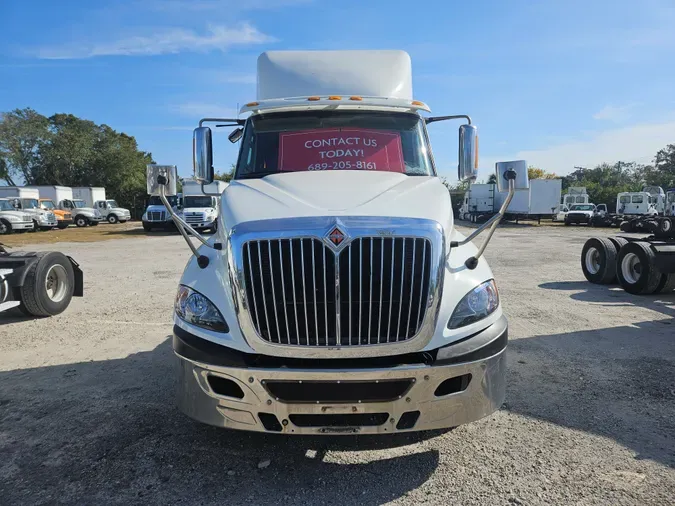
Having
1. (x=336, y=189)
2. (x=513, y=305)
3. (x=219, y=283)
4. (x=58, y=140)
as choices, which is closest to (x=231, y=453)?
(x=219, y=283)

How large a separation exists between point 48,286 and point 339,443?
6062 mm

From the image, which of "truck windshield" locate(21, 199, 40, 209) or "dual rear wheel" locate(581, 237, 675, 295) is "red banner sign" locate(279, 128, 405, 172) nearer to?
"dual rear wheel" locate(581, 237, 675, 295)

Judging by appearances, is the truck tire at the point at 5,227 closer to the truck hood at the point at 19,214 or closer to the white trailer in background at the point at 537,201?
the truck hood at the point at 19,214

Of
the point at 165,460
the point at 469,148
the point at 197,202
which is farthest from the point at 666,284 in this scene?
the point at 197,202

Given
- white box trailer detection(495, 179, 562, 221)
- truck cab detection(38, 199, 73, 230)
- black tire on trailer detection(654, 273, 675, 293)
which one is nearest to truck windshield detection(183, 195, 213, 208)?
truck cab detection(38, 199, 73, 230)

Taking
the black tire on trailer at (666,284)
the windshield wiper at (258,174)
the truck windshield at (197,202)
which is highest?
the truck windshield at (197,202)

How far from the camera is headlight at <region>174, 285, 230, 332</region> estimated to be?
2.93m

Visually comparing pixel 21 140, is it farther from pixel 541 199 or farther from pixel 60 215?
pixel 541 199

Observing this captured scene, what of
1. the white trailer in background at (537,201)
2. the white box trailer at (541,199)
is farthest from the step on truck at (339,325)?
the white box trailer at (541,199)

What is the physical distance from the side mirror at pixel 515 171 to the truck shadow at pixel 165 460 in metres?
2.02

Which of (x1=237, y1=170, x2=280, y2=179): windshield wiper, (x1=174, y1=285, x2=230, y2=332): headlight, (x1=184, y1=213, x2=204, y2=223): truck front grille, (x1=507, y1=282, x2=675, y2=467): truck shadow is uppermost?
(x1=237, y1=170, x2=280, y2=179): windshield wiper

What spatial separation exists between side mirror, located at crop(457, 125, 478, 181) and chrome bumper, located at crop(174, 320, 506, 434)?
2.69 meters

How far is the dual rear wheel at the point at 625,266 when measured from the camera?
870 cm

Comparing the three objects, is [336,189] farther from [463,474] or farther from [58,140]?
[58,140]
